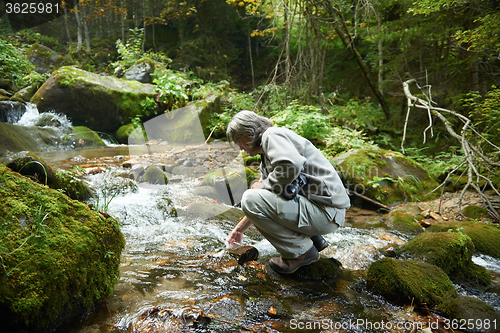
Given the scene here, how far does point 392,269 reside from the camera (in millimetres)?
2402

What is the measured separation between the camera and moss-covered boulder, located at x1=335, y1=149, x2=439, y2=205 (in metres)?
5.41

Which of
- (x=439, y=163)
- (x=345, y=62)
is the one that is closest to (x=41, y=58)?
(x=345, y=62)

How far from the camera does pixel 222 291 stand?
7.44ft

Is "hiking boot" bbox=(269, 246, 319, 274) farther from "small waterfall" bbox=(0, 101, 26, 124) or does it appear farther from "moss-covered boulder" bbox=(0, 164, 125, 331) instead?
"small waterfall" bbox=(0, 101, 26, 124)

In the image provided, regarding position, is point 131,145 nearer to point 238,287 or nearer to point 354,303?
point 238,287

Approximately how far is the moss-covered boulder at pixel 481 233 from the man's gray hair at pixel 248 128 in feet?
9.60

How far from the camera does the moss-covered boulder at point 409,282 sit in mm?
2213

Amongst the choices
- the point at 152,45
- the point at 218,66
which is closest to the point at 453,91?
the point at 218,66

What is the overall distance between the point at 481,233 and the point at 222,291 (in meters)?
3.43

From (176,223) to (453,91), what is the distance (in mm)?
7908

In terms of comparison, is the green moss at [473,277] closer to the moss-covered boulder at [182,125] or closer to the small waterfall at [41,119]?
the moss-covered boulder at [182,125]

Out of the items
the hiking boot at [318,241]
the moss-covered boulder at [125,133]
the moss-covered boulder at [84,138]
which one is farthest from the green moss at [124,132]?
the hiking boot at [318,241]

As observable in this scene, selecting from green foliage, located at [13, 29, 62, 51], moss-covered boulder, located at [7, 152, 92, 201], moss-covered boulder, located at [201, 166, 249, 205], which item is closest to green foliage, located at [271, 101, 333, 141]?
moss-covered boulder, located at [201, 166, 249, 205]

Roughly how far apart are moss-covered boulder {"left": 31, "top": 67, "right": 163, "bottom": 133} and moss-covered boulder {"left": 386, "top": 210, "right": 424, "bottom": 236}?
8.52 metres
